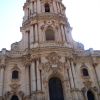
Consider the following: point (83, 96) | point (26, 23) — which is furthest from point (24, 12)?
point (83, 96)

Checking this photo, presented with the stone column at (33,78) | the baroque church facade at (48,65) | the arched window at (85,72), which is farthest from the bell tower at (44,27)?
the arched window at (85,72)

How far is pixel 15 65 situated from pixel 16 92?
330 centimetres

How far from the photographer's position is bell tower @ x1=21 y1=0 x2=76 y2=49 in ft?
84.9

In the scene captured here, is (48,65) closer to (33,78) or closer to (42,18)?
(33,78)

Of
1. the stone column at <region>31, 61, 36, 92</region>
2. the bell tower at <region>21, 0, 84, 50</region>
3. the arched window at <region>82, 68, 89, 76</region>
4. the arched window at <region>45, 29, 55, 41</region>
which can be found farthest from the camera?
the arched window at <region>45, 29, 55, 41</region>

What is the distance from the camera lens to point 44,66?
920 inches

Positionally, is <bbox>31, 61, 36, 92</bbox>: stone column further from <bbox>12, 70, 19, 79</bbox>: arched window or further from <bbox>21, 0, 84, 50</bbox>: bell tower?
<bbox>21, 0, 84, 50</bbox>: bell tower

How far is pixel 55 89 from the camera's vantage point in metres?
23.0

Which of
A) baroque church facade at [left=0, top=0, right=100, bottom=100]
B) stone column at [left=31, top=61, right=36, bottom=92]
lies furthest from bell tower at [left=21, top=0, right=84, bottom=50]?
stone column at [left=31, top=61, right=36, bottom=92]

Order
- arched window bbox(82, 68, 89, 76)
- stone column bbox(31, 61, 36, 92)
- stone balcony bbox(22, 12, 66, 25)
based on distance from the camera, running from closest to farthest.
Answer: stone column bbox(31, 61, 36, 92), arched window bbox(82, 68, 89, 76), stone balcony bbox(22, 12, 66, 25)

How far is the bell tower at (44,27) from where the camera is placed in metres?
25.9

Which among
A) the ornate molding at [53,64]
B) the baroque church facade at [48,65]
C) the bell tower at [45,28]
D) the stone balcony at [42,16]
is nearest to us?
the baroque church facade at [48,65]

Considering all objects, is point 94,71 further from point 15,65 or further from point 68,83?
point 15,65

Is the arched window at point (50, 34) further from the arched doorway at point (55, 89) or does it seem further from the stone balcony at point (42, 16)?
the arched doorway at point (55, 89)
